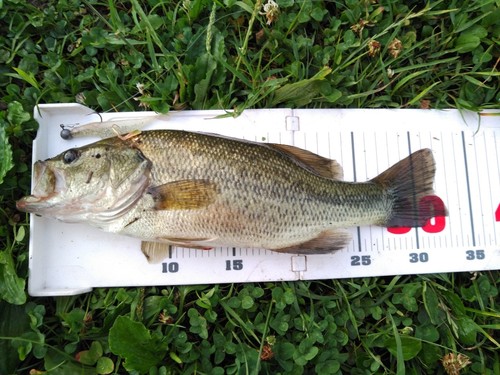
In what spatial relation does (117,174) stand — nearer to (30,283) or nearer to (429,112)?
(30,283)

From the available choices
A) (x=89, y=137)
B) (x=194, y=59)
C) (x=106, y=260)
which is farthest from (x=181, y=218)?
(x=194, y=59)

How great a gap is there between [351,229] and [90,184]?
1.78 m

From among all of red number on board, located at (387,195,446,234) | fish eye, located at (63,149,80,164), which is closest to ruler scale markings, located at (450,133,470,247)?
red number on board, located at (387,195,446,234)

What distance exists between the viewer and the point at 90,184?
8.19 ft

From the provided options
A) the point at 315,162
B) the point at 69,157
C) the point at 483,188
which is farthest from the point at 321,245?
the point at 69,157

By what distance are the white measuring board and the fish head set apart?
36cm

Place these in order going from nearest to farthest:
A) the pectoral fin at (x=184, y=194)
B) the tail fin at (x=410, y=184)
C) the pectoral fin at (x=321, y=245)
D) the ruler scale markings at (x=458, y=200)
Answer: the pectoral fin at (x=184, y=194) → the pectoral fin at (x=321, y=245) → the tail fin at (x=410, y=184) → the ruler scale markings at (x=458, y=200)

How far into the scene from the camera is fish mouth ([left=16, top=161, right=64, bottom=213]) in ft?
8.20

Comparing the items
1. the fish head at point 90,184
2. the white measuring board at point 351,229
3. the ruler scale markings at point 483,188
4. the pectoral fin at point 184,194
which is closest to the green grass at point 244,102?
the white measuring board at point 351,229

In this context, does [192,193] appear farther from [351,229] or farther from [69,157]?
[351,229]

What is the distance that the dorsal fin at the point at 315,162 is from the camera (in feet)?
8.96

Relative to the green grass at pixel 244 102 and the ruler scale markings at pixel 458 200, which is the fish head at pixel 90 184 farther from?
the ruler scale markings at pixel 458 200

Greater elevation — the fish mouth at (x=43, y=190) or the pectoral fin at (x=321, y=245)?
the fish mouth at (x=43, y=190)

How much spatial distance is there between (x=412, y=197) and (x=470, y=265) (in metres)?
0.70
